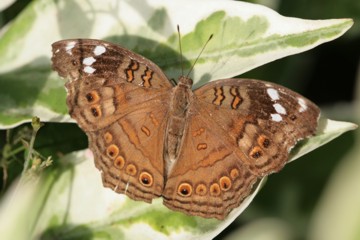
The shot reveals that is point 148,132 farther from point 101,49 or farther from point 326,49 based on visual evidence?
point 326,49

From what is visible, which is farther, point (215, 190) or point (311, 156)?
point (311, 156)

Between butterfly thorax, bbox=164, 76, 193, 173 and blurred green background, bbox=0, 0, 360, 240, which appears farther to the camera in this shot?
butterfly thorax, bbox=164, 76, 193, 173

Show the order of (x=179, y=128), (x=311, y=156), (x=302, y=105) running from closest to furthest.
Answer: (x=302, y=105) → (x=179, y=128) → (x=311, y=156)

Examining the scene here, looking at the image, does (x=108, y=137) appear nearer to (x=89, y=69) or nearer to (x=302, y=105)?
(x=89, y=69)

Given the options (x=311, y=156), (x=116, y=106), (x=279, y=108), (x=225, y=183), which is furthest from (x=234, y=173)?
(x=311, y=156)

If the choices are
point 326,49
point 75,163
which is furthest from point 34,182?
point 326,49

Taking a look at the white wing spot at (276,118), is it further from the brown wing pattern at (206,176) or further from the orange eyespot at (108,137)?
the orange eyespot at (108,137)

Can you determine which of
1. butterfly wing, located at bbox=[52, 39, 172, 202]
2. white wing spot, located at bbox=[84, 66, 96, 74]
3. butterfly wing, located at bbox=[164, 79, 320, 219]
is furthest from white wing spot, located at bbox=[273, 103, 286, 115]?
white wing spot, located at bbox=[84, 66, 96, 74]

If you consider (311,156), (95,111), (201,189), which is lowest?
(311,156)

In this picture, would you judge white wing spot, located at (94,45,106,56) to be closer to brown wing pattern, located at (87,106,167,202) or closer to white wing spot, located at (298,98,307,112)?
brown wing pattern, located at (87,106,167,202)
